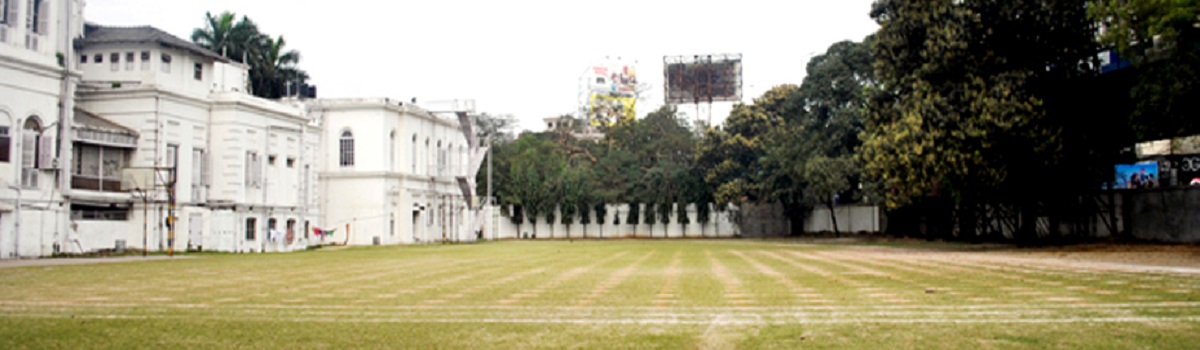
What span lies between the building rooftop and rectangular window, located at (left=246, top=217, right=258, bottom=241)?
334 inches

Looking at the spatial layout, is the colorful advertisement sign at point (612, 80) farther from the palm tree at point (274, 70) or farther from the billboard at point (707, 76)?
the palm tree at point (274, 70)

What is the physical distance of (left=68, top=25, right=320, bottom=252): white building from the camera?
39.8m

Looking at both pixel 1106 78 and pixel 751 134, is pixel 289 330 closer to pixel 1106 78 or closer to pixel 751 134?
pixel 1106 78

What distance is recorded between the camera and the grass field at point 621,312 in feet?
26.6

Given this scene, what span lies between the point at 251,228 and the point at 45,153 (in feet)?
42.8

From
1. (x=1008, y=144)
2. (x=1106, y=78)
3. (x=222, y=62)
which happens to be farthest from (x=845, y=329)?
(x=222, y=62)

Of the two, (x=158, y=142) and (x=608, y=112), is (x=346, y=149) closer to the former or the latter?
(x=158, y=142)

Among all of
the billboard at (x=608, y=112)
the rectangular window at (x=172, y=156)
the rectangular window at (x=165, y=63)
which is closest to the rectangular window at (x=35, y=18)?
the rectangular window at (x=165, y=63)

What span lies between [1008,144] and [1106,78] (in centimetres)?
729

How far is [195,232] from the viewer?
1720 inches

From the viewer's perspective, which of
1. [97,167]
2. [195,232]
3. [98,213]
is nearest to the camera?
[98,213]

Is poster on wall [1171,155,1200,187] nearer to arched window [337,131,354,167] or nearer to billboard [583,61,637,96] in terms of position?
arched window [337,131,354,167]

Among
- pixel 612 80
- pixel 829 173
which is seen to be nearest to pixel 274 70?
pixel 829 173

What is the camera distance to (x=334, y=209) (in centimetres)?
6294
